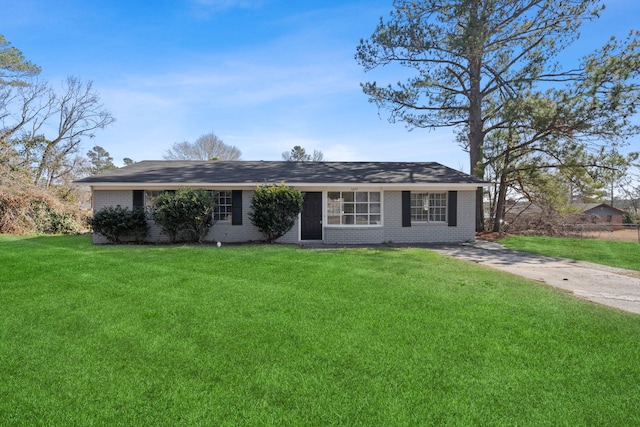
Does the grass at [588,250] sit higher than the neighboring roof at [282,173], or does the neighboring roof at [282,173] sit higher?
the neighboring roof at [282,173]

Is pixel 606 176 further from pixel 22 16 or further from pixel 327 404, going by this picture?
pixel 22 16

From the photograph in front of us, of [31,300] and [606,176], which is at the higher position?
[606,176]

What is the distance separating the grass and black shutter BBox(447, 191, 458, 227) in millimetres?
2188

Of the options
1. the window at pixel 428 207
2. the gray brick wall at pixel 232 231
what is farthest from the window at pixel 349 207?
the window at pixel 428 207

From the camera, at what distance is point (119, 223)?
12023mm

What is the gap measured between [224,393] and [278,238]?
994 cm

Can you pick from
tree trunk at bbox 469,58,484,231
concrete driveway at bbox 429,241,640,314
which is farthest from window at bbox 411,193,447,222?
tree trunk at bbox 469,58,484,231

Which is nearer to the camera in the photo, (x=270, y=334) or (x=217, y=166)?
(x=270, y=334)

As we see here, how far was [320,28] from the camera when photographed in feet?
38.5

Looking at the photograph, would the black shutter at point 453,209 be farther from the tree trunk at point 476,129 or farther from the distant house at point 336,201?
the tree trunk at point 476,129

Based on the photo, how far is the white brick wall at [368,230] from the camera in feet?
41.6

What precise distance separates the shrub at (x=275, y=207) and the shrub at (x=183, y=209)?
1590 mm

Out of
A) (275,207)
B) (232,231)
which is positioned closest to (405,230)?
(275,207)

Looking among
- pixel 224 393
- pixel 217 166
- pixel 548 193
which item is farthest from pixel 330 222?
pixel 548 193
